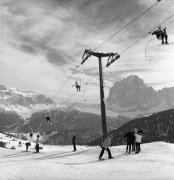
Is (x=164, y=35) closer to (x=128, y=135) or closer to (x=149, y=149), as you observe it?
(x=128, y=135)

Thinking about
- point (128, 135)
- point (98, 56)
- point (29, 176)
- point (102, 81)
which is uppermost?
point (98, 56)

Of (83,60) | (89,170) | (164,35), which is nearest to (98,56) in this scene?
(83,60)

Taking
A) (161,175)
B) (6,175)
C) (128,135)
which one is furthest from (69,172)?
(128,135)

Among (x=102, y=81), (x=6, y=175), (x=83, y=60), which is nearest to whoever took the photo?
(x=6, y=175)

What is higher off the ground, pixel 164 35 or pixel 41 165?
pixel 164 35

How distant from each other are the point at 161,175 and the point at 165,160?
20.4 feet

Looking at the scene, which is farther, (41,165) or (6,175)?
(41,165)

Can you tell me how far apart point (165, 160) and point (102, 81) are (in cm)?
1763

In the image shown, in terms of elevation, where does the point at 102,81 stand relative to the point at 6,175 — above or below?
above

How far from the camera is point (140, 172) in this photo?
21.8 meters

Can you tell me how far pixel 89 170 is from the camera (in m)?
23.7

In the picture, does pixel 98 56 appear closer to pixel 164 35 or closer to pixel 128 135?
pixel 128 135

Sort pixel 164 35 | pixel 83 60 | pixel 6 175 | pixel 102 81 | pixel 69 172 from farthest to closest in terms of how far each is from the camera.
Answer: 1. pixel 83 60
2. pixel 102 81
3. pixel 164 35
4. pixel 69 172
5. pixel 6 175

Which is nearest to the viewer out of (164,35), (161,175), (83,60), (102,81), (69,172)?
(161,175)
